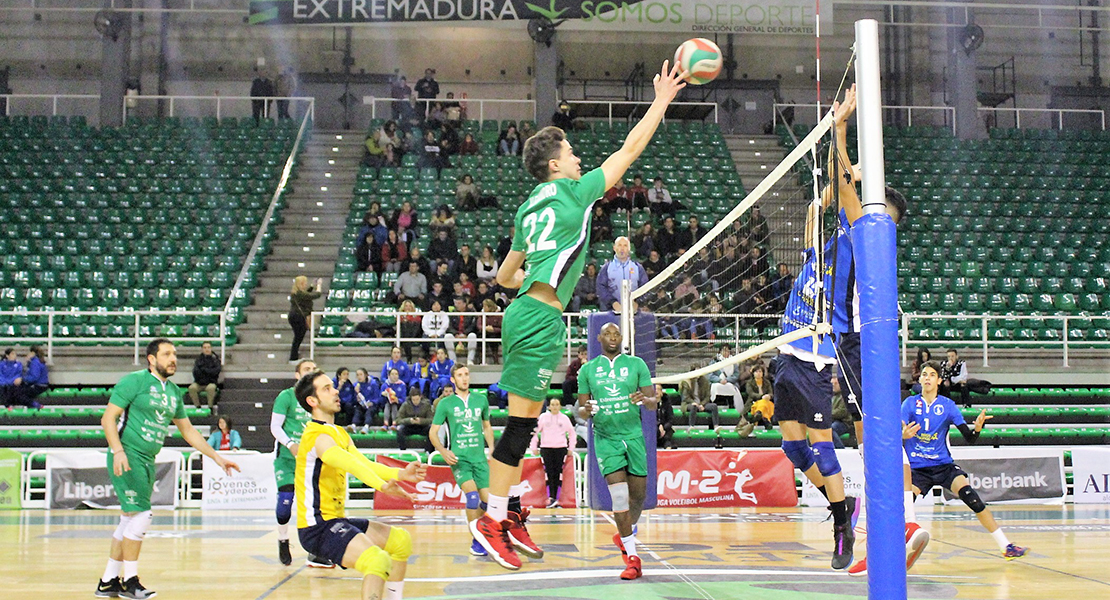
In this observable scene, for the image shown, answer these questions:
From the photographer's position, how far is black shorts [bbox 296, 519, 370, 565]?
593cm

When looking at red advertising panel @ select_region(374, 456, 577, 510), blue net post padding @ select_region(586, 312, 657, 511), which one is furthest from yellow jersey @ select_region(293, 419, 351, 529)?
red advertising panel @ select_region(374, 456, 577, 510)

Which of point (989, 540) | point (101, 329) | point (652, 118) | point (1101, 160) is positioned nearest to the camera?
point (652, 118)

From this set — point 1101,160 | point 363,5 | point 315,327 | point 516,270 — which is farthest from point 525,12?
point 516,270

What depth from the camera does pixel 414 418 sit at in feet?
53.7

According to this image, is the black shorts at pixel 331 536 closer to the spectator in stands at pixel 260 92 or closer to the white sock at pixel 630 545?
the white sock at pixel 630 545

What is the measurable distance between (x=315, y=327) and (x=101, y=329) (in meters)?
3.98

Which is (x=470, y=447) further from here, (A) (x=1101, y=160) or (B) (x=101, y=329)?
(A) (x=1101, y=160)

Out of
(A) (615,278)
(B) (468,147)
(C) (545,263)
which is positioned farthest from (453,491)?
(B) (468,147)

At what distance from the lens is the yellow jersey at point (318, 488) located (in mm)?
6148

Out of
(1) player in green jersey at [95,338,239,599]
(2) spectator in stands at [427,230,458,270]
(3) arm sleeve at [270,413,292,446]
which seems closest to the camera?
(1) player in green jersey at [95,338,239,599]

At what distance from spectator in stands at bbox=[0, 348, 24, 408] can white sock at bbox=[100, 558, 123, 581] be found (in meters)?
11.5

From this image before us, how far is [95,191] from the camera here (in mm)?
23797

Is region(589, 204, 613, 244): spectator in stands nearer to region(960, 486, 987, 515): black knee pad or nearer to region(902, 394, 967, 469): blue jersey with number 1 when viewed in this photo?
region(902, 394, 967, 469): blue jersey with number 1

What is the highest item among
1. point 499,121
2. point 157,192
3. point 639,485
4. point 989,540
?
point 499,121
